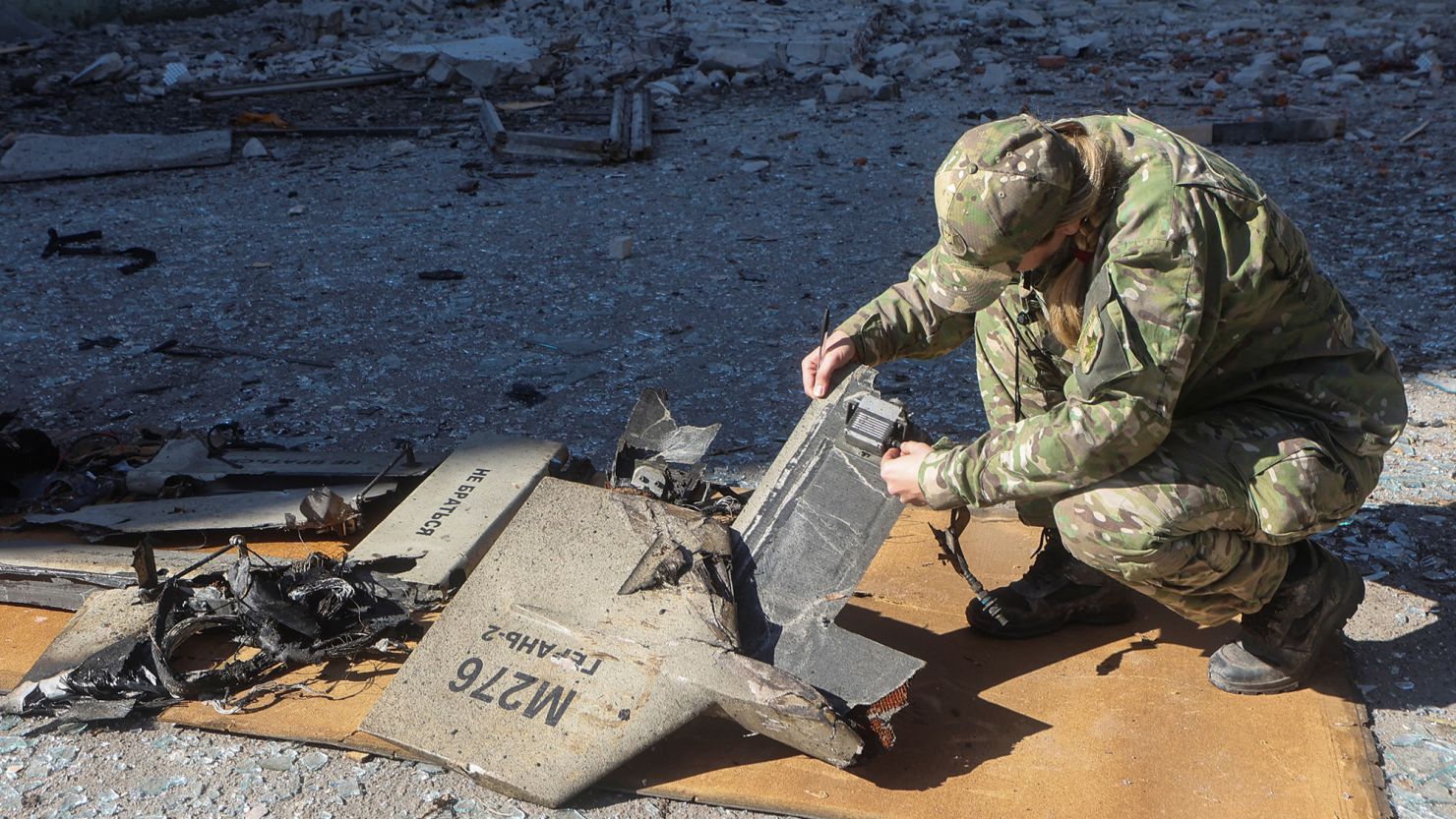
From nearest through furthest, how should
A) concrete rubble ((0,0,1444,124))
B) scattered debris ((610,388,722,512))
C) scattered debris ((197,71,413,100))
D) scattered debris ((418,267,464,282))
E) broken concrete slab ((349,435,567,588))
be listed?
broken concrete slab ((349,435,567,588))
scattered debris ((610,388,722,512))
scattered debris ((418,267,464,282))
concrete rubble ((0,0,1444,124))
scattered debris ((197,71,413,100))

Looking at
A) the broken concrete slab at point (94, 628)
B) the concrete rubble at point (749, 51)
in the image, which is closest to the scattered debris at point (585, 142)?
the concrete rubble at point (749, 51)

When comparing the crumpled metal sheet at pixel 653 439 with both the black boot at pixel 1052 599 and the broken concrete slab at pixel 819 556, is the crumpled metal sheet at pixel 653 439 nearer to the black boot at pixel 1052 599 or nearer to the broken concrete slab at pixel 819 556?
the broken concrete slab at pixel 819 556

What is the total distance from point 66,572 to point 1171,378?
8.22 ft

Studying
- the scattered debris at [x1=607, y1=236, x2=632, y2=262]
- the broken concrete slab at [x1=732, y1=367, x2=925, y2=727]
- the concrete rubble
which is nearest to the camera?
the broken concrete slab at [x1=732, y1=367, x2=925, y2=727]

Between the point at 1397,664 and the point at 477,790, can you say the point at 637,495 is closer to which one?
the point at 477,790

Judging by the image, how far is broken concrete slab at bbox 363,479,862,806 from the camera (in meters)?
2.15

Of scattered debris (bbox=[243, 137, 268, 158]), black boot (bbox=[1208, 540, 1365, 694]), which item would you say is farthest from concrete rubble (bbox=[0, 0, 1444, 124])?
black boot (bbox=[1208, 540, 1365, 694])

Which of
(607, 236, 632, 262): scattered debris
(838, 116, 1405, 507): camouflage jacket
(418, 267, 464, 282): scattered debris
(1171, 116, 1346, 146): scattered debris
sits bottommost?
(418, 267, 464, 282): scattered debris

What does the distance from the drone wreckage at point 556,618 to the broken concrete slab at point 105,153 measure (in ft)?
15.1

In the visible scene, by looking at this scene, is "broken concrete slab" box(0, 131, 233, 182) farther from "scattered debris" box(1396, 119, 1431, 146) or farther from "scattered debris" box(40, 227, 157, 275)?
"scattered debris" box(1396, 119, 1431, 146)

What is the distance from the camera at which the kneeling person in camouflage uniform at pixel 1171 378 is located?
6.46ft

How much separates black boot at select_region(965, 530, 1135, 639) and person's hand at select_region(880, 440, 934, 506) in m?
0.45

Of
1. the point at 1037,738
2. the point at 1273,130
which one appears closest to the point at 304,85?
the point at 1273,130

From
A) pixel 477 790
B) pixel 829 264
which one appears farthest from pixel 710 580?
pixel 829 264
